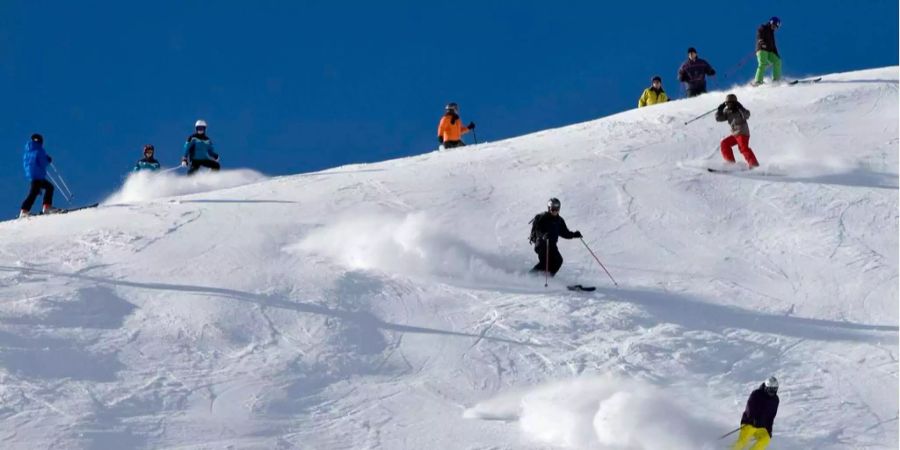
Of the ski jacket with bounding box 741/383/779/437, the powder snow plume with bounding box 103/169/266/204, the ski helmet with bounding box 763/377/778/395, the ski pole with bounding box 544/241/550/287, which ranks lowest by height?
the ski jacket with bounding box 741/383/779/437

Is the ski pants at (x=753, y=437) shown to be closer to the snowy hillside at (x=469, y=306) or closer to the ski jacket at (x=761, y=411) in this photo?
the ski jacket at (x=761, y=411)

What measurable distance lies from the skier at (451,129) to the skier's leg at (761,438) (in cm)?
1495

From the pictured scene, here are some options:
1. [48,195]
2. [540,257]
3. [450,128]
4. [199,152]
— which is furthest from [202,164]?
[540,257]

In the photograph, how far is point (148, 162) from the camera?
25016 millimetres

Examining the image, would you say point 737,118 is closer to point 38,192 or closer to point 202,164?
point 202,164

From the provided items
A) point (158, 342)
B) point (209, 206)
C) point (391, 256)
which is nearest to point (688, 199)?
point (391, 256)

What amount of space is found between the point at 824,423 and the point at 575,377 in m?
2.61

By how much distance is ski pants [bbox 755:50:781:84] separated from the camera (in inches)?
1137

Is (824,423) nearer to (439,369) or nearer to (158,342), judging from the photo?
(439,369)

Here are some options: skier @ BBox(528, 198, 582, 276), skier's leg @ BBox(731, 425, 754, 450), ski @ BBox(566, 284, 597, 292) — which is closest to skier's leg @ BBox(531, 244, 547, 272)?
skier @ BBox(528, 198, 582, 276)

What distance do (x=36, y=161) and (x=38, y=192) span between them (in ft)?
2.16

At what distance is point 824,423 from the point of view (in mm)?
13836

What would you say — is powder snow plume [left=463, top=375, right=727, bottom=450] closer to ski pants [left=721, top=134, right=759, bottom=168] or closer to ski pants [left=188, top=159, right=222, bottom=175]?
ski pants [left=721, top=134, right=759, bottom=168]

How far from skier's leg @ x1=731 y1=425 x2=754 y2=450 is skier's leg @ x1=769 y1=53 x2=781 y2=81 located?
17096 millimetres
